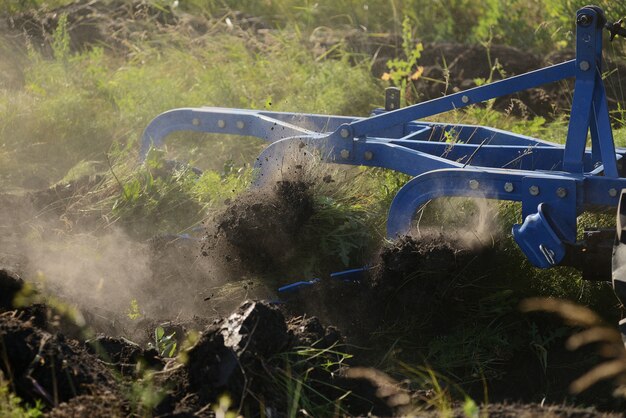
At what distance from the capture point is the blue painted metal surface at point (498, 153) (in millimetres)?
3830

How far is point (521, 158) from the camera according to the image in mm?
4582

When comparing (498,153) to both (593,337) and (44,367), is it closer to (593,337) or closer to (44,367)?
(593,337)

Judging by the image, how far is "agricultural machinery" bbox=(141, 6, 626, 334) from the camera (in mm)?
3791

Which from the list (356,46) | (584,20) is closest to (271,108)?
(356,46)

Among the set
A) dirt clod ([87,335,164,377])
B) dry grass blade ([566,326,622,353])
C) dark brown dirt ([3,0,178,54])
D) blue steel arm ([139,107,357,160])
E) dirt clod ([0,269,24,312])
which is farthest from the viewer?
dark brown dirt ([3,0,178,54])

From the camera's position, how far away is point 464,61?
7.59 meters

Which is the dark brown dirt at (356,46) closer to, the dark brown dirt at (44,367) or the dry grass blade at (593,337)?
the dry grass blade at (593,337)

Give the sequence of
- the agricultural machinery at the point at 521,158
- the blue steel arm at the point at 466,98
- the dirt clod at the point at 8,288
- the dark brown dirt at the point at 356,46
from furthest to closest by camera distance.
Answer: the dark brown dirt at the point at 356,46
the blue steel arm at the point at 466,98
the agricultural machinery at the point at 521,158
the dirt clod at the point at 8,288

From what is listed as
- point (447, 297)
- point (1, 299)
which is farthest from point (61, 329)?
point (447, 297)

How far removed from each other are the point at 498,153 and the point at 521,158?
11cm

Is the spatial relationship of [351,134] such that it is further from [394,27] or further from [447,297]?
[394,27]

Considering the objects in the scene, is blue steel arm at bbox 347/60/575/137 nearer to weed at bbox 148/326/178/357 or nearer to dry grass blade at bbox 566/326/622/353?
dry grass blade at bbox 566/326/622/353

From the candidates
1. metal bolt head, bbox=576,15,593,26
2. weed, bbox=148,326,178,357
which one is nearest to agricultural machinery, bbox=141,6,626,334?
metal bolt head, bbox=576,15,593,26

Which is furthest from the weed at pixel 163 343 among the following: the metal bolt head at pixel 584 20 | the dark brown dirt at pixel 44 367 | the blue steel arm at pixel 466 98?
the metal bolt head at pixel 584 20
